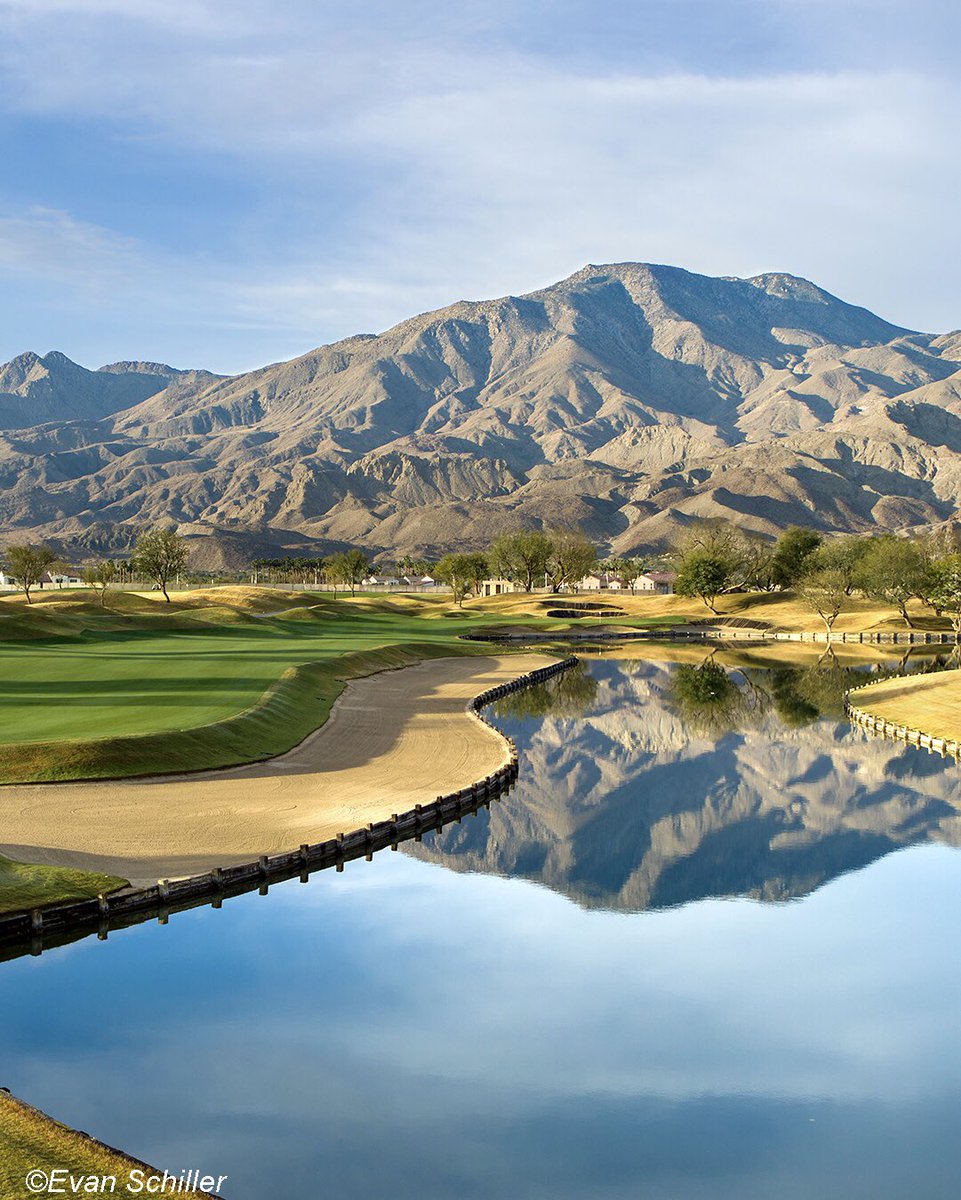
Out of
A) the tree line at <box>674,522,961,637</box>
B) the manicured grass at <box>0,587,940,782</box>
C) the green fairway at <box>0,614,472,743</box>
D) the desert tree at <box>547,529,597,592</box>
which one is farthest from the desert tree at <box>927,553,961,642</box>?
the desert tree at <box>547,529,597,592</box>

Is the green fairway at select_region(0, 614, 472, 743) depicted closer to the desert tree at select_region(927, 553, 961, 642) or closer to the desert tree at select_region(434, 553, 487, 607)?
the desert tree at select_region(927, 553, 961, 642)

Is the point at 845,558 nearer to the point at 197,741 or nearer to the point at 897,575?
the point at 897,575

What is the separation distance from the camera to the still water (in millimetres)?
18625

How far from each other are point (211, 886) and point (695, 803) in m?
23.3

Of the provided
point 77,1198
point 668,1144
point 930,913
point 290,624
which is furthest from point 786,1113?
point 290,624

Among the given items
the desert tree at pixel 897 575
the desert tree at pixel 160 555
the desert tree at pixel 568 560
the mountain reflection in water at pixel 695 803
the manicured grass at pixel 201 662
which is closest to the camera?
the mountain reflection in water at pixel 695 803

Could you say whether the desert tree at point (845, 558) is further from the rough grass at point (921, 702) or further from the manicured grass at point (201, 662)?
the rough grass at point (921, 702)

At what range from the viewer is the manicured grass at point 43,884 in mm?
27844

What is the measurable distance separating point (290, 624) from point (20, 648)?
45.5m

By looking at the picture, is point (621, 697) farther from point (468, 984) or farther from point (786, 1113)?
point (786, 1113)

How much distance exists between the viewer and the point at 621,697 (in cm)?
8206

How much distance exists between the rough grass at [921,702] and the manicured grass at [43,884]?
148ft

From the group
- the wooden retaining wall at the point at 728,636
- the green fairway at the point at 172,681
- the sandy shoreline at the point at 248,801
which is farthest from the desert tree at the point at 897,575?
the sandy shoreline at the point at 248,801

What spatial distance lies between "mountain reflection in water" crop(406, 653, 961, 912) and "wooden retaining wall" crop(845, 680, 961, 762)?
3.21 ft
